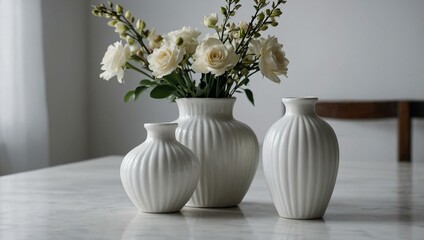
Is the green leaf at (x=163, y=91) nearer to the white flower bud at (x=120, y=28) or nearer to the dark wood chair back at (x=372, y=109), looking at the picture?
the white flower bud at (x=120, y=28)

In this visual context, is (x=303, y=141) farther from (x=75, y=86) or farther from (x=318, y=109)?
(x=75, y=86)

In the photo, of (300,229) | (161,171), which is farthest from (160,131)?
(300,229)

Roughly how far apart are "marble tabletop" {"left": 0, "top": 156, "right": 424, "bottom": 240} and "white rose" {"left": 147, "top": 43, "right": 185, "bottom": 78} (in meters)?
0.23

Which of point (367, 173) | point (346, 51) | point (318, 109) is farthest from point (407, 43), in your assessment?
point (367, 173)

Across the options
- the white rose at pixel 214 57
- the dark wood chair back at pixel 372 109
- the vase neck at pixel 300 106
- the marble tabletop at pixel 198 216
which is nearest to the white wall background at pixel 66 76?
the dark wood chair back at pixel 372 109

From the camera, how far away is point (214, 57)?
108cm

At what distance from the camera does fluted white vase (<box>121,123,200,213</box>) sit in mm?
1058

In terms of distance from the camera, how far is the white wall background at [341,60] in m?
3.29

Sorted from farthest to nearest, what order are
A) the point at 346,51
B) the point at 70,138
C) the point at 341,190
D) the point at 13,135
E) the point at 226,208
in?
1. the point at 70,138
2. the point at 346,51
3. the point at 13,135
4. the point at 341,190
5. the point at 226,208

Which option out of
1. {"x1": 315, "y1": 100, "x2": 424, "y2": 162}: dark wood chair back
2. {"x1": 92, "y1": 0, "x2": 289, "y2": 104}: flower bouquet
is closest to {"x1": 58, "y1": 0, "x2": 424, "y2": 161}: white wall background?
{"x1": 315, "y1": 100, "x2": 424, "y2": 162}: dark wood chair back

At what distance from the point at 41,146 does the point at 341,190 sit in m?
2.25

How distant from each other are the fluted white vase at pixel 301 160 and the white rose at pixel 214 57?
0.38ft

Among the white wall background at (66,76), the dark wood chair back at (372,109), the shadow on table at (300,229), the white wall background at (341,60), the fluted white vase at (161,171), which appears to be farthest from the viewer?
the white wall background at (66,76)

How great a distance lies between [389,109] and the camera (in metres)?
2.99
